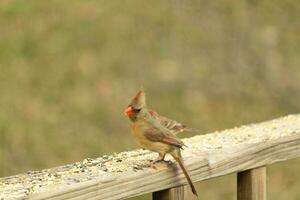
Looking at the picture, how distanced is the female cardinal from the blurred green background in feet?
17.6

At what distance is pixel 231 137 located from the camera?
14.3ft

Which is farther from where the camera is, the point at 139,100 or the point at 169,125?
the point at 169,125

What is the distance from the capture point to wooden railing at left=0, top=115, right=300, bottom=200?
11.2 feet

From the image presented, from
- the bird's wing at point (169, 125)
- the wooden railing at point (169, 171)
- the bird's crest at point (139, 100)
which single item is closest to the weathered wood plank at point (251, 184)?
the wooden railing at point (169, 171)

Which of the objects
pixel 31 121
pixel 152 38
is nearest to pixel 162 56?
pixel 152 38

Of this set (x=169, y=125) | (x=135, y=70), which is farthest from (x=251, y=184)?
(x=135, y=70)

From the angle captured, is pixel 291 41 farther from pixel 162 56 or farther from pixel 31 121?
pixel 31 121

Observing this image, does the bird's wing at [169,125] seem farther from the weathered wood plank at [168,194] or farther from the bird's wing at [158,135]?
the weathered wood plank at [168,194]

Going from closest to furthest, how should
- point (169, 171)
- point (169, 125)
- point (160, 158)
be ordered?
1. point (169, 171)
2. point (160, 158)
3. point (169, 125)

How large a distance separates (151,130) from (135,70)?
22.4 ft

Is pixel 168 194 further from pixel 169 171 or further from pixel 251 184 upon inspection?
pixel 251 184

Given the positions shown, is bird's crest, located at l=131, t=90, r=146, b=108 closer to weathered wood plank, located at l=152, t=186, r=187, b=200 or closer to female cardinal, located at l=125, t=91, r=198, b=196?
female cardinal, located at l=125, t=91, r=198, b=196

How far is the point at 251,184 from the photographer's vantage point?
4.07m

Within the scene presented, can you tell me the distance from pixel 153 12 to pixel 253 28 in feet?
3.58
